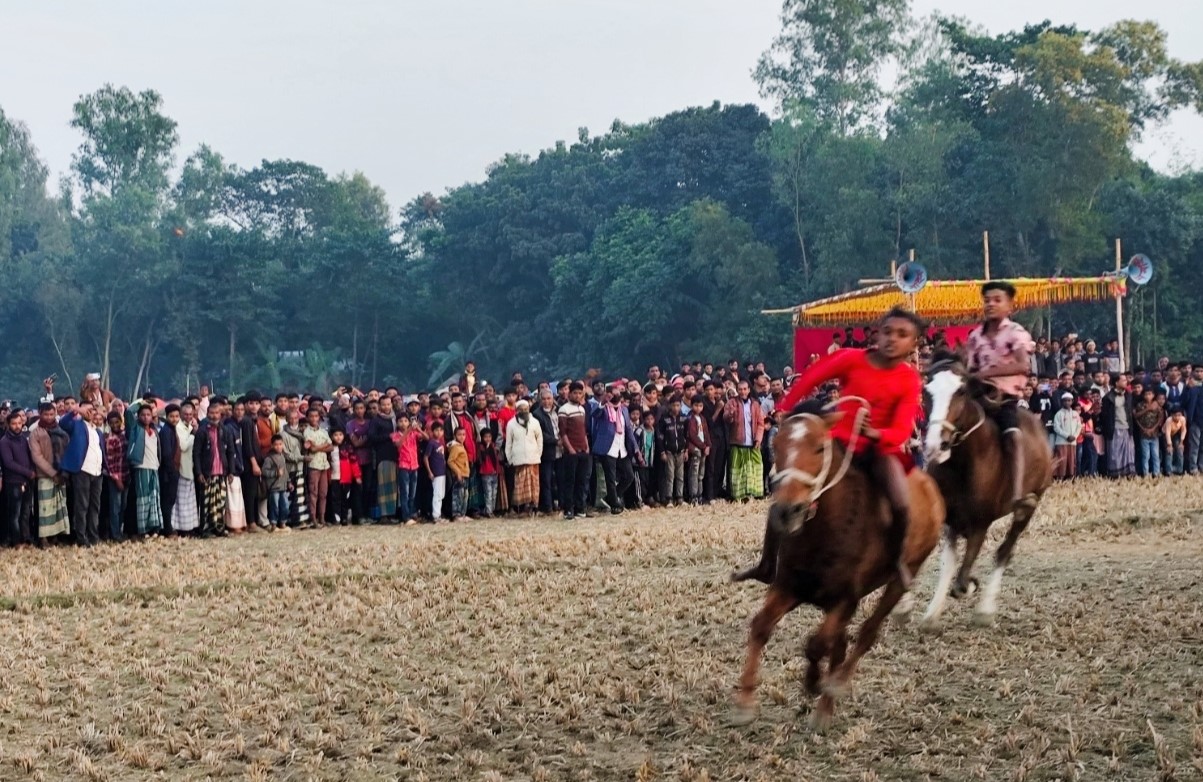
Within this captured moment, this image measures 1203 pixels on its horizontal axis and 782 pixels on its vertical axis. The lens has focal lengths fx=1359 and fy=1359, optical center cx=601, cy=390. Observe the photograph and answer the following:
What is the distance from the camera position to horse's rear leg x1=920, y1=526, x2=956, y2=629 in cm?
948

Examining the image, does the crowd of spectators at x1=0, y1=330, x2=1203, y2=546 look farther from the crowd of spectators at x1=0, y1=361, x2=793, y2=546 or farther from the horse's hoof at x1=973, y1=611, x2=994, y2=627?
the horse's hoof at x1=973, y1=611, x2=994, y2=627

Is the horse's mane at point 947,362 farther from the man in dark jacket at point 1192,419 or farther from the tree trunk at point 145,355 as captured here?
the tree trunk at point 145,355

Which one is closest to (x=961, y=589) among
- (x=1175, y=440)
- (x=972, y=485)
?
(x=972, y=485)

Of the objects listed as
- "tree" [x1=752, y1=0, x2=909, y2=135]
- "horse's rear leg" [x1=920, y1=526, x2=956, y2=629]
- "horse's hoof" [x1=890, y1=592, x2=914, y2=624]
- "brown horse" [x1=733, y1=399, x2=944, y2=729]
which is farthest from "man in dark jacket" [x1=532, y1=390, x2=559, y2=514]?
"tree" [x1=752, y1=0, x2=909, y2=135]

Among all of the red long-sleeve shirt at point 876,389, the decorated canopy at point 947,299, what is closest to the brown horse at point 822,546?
the red long-sleeve shirt at point 876,389

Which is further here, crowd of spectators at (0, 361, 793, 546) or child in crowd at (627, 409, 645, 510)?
child in crowd at (627, 409, 645, 510)

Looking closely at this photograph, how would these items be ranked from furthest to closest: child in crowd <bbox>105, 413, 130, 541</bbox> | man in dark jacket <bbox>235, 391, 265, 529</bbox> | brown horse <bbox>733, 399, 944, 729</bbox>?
man in dark jacket <bbox>235, 391, 265, 529</bbox>
child in crowd <bbox>105, 413, 130, 541</bbox>
brown horse <bbox>733, 399, 944, 729</bbox>

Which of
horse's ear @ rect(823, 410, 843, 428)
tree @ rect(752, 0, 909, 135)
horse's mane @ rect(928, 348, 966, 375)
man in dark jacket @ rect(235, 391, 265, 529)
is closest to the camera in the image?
horse's ear @ rect(823, 410, 843, 428)

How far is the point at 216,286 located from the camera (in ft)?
195

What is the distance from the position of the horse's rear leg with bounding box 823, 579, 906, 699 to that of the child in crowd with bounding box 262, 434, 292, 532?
38.5 feet

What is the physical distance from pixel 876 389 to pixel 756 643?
1.63 meters

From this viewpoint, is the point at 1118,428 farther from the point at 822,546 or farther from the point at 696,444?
the point at 822,546

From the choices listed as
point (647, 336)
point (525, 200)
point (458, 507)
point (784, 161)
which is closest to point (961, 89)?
point (784, 161)

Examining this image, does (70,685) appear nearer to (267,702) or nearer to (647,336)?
(267,702)
